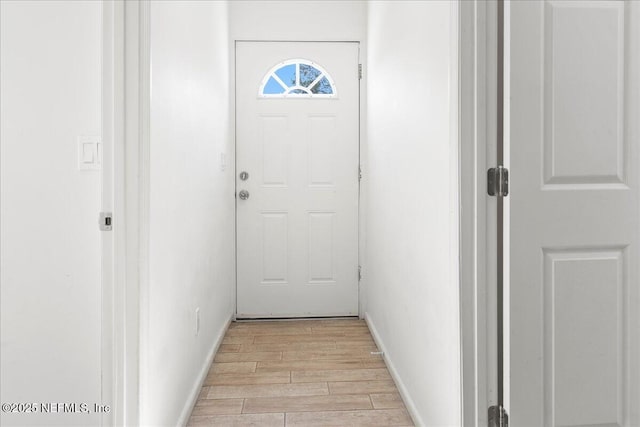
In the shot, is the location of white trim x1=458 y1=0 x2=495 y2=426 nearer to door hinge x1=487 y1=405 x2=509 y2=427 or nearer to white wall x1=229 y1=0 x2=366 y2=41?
door hinge x1=487 y1=405 x2=509 y2=427

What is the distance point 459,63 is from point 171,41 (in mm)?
1085

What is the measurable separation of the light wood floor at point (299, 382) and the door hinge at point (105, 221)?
1.01m

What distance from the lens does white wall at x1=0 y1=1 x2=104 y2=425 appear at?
1.50 meters

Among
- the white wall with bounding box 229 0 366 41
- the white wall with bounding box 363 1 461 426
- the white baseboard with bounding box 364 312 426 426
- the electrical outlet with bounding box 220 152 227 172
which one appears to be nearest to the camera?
the white wall with bounding box 363 1 461 426

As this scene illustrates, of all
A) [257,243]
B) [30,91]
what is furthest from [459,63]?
[257,243]

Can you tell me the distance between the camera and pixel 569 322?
4.49 ft

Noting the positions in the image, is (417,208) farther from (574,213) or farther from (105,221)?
(105,221)

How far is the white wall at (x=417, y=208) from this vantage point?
4.78 ft

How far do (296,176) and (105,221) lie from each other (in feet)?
6.62

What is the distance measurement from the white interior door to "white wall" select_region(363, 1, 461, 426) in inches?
8.2

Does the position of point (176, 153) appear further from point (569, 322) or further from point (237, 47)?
point (237, 47)

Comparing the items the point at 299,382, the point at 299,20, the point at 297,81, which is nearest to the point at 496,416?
the point at 299,382

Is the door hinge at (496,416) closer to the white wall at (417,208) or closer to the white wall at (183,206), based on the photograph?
the white wall at (417,208)

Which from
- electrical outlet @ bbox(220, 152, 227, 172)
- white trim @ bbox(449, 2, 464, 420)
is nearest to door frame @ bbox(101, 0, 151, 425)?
white trim @ bbox(449, 2, 464, 420)
